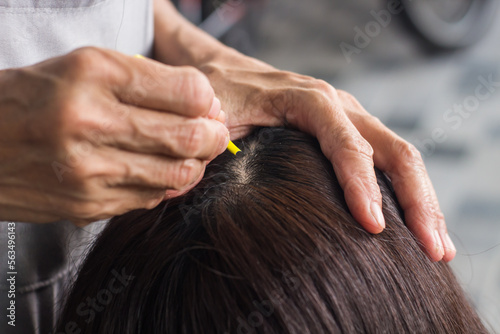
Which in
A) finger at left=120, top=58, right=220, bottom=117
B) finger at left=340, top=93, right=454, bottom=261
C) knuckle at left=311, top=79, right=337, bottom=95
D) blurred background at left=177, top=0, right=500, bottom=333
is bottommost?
blurred background at left=177, top=0, right=500, bottom=333

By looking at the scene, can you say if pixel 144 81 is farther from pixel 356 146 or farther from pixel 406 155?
pixel 406 155

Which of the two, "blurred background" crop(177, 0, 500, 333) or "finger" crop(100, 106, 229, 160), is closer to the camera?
"finger" crop(100, 106, 229, 160)

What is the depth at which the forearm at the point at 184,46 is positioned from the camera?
1.05 m

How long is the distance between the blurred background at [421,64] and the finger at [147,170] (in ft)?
6.95

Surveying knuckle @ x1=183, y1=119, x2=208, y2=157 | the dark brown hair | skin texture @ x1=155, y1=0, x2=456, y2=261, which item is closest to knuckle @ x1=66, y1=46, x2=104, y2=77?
knuckle @ x1=183, y1=119, x2=208, y2=157

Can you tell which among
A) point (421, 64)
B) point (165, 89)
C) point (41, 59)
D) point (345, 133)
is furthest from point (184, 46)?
point (421, 64)

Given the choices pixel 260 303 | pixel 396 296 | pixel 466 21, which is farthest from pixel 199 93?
pixel 466 21

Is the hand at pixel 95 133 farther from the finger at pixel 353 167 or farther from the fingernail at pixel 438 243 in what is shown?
the fingernail at pixel 438 243

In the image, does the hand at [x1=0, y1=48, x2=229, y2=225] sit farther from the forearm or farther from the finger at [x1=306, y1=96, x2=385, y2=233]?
the forearm

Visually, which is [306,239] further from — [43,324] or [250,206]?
[43,324]

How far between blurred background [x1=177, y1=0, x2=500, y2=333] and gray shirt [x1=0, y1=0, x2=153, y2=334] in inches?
79.2

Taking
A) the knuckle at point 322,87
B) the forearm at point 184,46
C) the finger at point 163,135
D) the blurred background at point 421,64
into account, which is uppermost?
the finger at point 163,135

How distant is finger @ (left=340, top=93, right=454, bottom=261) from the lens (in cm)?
73

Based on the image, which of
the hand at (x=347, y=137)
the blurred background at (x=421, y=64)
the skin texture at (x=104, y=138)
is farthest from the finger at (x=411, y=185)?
the blurred background at (x=421, y=64)
